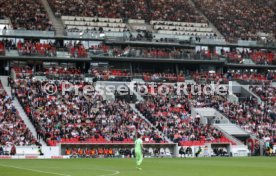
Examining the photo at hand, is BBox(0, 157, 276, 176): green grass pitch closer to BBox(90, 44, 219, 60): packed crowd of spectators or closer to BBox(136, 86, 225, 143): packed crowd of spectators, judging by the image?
BBox(136, 86, 225, 143): packed crowd of spectators

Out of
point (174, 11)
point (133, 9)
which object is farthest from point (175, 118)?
point (174, 11)

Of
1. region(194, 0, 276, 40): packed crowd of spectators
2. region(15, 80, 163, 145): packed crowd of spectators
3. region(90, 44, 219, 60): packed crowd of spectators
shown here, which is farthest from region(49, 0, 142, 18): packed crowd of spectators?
region(15, 80, 163, 145): packed crowd of spectators

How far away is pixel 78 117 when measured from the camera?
76.0 m

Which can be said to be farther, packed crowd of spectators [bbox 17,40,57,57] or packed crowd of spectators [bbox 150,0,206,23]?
packed crowd of spectators [bbox 150,0,206,23]

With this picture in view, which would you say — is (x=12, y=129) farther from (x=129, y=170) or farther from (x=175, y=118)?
(x=129, y=170)

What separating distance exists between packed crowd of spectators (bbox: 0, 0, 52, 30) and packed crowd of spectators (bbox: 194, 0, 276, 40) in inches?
1157

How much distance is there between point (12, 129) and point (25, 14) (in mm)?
29407

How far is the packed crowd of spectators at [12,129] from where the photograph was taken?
67.6 metres

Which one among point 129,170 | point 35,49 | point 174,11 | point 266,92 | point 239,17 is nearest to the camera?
point 129,170

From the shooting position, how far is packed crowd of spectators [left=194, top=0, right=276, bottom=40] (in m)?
109

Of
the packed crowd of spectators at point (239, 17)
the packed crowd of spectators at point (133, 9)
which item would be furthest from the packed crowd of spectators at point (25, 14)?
the packed crowd of spectators at point (239, 17)

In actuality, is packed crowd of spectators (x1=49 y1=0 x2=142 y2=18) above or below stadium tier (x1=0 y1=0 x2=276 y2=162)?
above

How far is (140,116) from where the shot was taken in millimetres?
81188

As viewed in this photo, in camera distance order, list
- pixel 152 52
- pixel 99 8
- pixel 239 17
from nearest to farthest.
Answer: pixel 152 52 → pixel 99 8 → pixel 239 17
